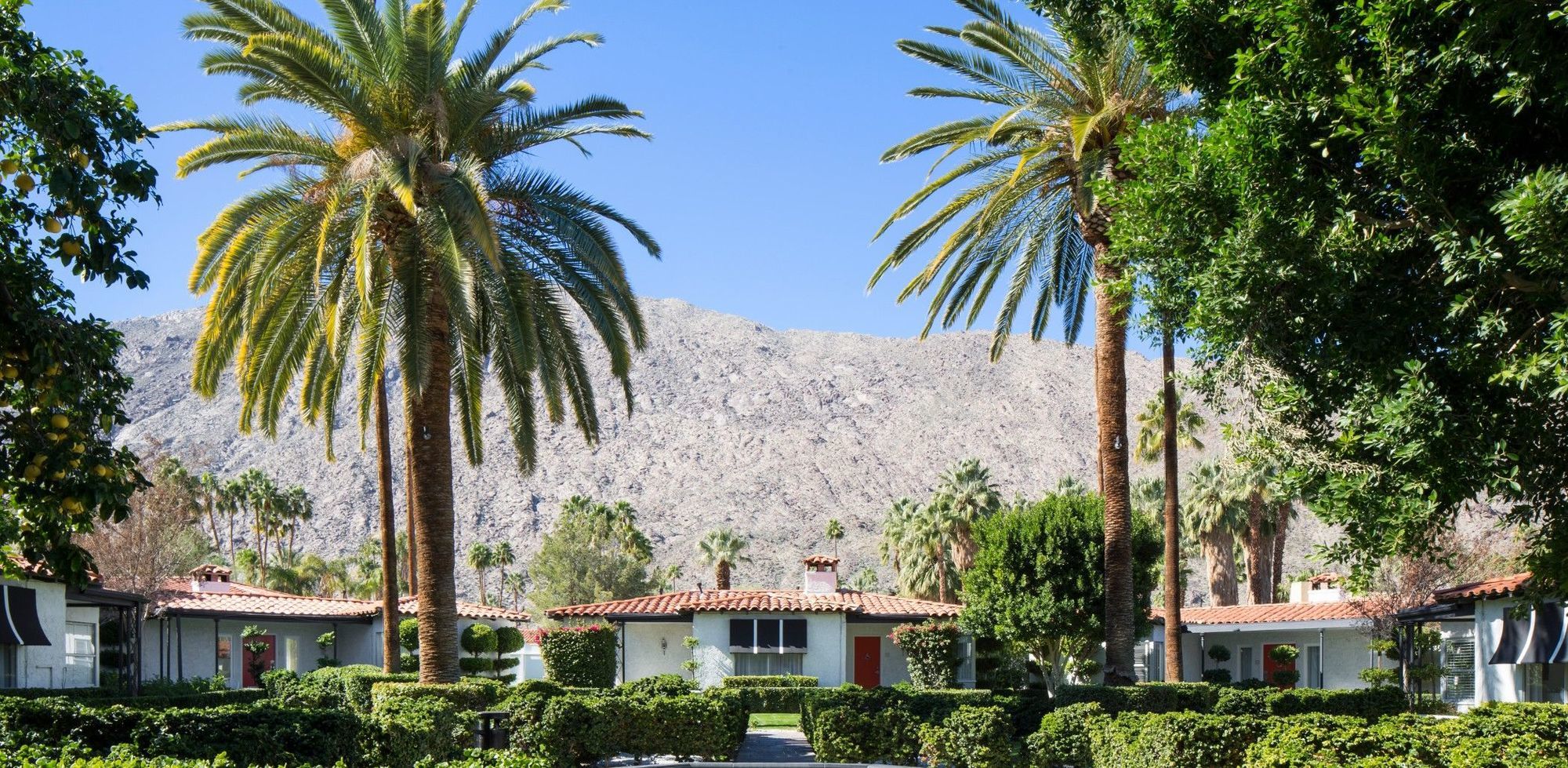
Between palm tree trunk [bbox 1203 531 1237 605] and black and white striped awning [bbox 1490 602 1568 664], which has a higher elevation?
black and white striped awning [bbox 1490 602 1568 664]

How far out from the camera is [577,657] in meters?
35.1

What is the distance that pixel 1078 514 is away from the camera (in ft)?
92.1

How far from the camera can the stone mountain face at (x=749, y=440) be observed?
12975 cm

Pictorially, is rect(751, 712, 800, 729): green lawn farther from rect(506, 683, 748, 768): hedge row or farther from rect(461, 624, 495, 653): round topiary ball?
rect(506, 683, 748, 768): hedge row

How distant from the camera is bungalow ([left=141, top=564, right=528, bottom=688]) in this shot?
3844 centimetres

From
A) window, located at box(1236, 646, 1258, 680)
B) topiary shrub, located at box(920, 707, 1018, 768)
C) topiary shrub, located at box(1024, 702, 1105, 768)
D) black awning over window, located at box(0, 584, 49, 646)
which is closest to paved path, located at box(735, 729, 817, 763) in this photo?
topiary shrub, located at box(920, 707, 1018, 768)

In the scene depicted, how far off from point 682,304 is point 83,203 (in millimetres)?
188390

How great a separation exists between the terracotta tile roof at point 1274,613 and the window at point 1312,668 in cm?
173

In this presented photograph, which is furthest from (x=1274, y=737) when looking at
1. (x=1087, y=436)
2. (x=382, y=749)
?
(x=1087, y=436)

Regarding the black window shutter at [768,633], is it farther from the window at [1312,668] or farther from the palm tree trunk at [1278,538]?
the palm tree trunk at [1278,538]

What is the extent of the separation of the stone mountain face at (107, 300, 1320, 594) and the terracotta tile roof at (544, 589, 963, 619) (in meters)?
71.1

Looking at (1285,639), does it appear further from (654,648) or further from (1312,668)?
(654,648)

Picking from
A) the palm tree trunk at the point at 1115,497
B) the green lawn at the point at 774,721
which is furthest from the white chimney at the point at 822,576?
the palm tree trunk at the point at 1115,497

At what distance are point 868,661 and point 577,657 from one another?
393 inches
